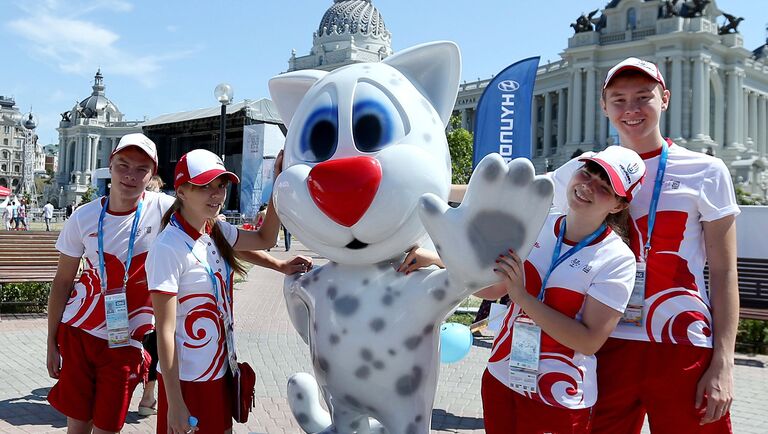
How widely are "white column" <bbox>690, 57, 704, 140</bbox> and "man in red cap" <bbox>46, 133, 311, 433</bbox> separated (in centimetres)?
4312

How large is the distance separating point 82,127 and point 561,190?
4082 inches

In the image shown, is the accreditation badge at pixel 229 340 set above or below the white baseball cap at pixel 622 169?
below

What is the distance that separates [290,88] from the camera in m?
3.15

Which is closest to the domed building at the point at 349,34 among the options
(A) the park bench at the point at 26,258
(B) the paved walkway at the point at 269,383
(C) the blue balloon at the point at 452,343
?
(A) the park bench at the point at 26,258

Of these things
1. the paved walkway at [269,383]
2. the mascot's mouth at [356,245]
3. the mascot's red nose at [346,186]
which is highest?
the mascot's red nose at [346,186]

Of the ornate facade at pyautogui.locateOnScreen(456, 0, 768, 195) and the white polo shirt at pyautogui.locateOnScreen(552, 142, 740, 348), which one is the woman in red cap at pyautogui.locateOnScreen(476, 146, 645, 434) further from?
the ornate facade at pyautogui.locateOnScreen(456, 0, 768, 195)

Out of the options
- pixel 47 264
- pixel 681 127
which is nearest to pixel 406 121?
pixel 47 264

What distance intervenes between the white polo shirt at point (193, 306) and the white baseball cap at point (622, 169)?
1628mm

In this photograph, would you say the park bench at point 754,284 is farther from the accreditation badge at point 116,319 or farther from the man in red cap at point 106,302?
the accreditation badge at point 116,319

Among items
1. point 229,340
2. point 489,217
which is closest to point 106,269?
point 229,340

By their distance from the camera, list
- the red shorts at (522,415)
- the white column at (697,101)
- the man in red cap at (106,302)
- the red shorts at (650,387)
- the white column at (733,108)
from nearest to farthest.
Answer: the red shorts at (522,415) → the red shorts at (650,387) → the man in red cap at (106,302) → the white column at (697,101) → the white column at (733,108)

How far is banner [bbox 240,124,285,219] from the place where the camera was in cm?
2141

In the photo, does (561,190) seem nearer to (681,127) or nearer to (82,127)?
(681,127)

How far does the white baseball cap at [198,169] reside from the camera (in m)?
2.70
